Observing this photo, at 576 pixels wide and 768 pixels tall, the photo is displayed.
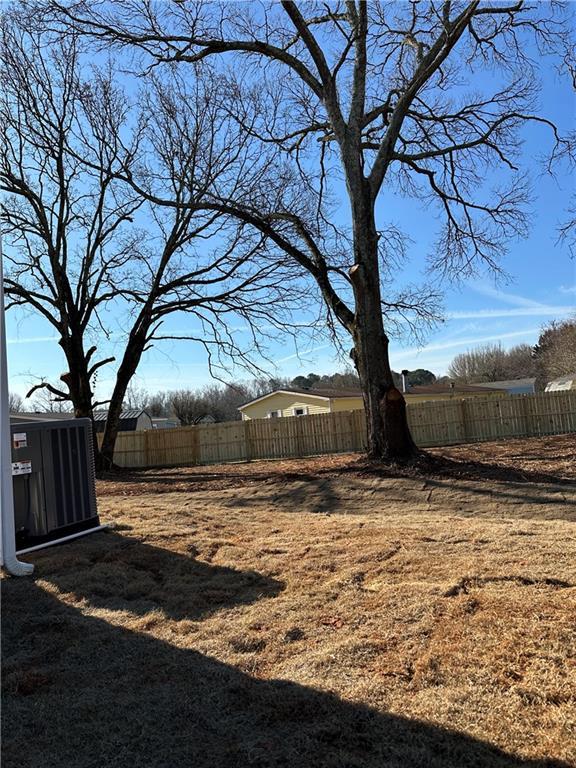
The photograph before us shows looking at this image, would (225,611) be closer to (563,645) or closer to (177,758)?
(177,758)

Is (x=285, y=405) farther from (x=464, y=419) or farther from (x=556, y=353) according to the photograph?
(x=556, y=353)

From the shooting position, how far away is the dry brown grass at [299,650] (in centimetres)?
238

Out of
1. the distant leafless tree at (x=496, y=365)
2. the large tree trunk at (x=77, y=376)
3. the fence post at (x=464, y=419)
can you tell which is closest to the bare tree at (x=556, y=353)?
the distant leafless tree at (x=496, y=365)

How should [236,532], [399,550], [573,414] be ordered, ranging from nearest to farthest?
[399,550], [236,532], [573,414]

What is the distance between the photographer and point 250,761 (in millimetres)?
2273

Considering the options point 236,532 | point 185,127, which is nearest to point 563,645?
point 236,532

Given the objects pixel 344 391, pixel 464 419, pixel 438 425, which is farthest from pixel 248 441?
pixel 344 391

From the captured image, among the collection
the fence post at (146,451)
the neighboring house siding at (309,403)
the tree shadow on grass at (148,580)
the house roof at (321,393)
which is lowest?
the tree shadow on grass at (148,580)

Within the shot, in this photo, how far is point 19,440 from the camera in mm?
5609

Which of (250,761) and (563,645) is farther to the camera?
(563,645)

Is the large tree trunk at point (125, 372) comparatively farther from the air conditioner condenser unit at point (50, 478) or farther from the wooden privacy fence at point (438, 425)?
the air conditioner condenser unit at point (50, 478)

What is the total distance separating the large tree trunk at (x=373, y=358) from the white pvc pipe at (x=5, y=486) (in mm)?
7861

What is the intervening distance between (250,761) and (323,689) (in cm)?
59

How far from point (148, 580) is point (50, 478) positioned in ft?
5.83
